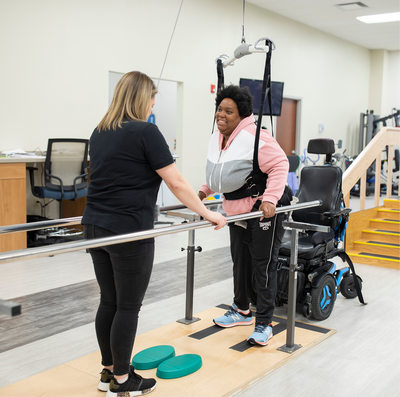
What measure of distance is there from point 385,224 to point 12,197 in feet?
12.7

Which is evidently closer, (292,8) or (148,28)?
(148,28)

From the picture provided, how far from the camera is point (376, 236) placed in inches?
198

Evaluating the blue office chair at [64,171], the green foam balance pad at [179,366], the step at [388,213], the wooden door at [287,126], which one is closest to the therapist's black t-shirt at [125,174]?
the green foam balance pad at [179,366]

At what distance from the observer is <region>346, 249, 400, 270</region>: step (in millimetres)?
4516

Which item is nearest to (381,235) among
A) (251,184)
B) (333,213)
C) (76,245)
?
(333,213)

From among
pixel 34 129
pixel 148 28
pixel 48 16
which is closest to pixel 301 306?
pixel 34 129

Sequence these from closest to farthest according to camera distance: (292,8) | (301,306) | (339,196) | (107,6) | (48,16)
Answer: (301,306)
(339,196)
(48,16)
(107,6)
(292,8)

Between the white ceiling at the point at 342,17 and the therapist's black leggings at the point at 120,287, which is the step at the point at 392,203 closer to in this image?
the white ceiling at the point at 342,17

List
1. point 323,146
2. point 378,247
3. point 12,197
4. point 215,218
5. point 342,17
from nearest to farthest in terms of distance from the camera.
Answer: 1. point 215,218
2. point 323,146
3. point 12,197
4. point 378,247
5. point 342,17

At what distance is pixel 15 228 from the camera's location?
1883 millimetres

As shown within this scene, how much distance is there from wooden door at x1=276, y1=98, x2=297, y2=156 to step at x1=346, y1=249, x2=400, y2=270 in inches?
187

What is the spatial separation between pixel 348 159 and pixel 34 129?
6501mm

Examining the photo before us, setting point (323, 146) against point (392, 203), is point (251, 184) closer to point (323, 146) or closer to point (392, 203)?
point (323, 146)

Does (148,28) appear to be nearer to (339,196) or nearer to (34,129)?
(34,129)
